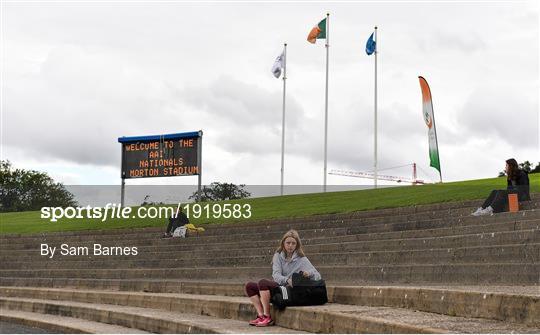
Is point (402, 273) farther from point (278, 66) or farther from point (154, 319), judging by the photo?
point (278, 66)

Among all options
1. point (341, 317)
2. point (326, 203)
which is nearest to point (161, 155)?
point (326, 203)

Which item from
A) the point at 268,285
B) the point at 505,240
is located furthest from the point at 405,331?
the point at 505,240

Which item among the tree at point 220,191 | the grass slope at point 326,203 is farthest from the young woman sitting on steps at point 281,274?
the tree at point 220,191

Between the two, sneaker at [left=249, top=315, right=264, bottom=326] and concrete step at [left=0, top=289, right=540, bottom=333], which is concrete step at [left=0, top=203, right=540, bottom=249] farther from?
sneaker at [left=249, top=315, right=264, bottom=326]

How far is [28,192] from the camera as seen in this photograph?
5644 centimetres

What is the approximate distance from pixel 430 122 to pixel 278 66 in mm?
14554

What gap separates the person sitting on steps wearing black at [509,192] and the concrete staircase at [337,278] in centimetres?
28

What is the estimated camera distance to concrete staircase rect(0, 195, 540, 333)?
24.6 ft

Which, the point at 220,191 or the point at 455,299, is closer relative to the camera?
the point at 455,299

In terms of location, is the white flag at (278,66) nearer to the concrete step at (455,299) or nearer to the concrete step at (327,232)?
the concrete step at (327,232)

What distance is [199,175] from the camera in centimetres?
3088

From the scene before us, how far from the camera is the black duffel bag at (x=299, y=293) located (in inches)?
349

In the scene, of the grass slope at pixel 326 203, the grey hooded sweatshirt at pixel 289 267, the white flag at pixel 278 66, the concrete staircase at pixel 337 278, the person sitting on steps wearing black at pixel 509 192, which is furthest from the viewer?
the white flag at pixel 278 66

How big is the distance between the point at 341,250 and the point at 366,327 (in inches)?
288
